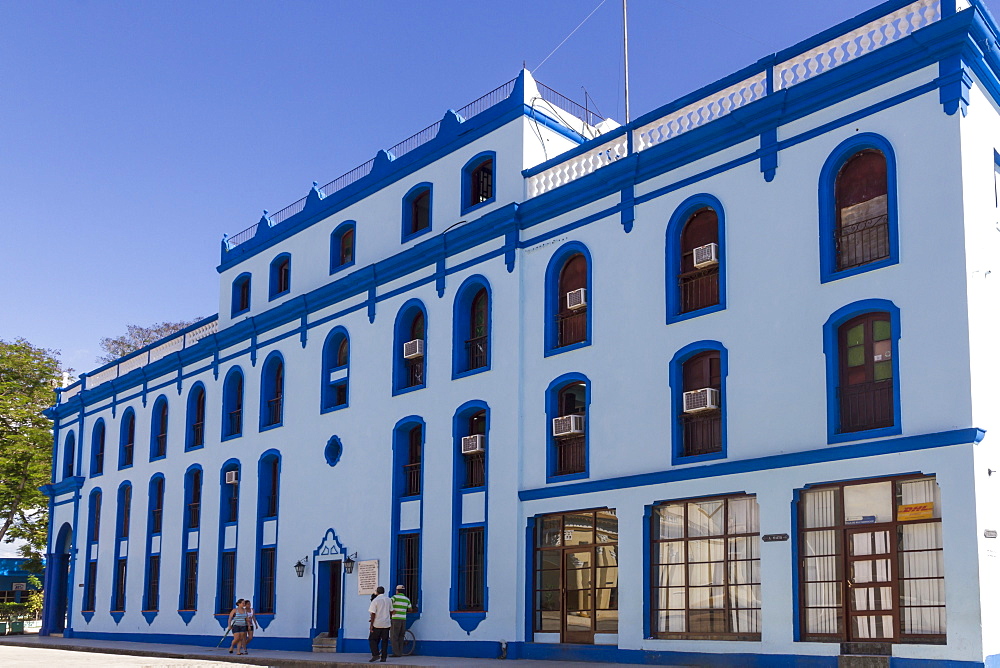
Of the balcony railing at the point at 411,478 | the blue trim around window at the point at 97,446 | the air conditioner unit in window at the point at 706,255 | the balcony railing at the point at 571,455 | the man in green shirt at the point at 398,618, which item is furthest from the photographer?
the blue trim around window at the point at 97,446

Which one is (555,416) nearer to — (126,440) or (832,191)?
(832,191)

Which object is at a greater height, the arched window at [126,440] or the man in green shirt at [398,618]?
the arched window at [126,440]

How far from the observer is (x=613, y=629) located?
68.3 feet

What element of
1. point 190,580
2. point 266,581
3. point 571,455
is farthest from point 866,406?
point 190,580

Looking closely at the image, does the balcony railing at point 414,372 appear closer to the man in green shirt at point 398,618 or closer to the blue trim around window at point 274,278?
the man in green shirt at point 398,618

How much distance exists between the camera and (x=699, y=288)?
810 inches

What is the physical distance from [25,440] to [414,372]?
27.7 meters

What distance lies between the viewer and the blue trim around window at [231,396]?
3331cm

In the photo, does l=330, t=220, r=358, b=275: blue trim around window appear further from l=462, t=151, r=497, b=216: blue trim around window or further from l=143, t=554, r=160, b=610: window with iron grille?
l=143, t=554, r=160, b=610: window with iron grille

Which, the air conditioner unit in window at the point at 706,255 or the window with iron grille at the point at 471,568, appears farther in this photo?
the window with iron grille at the point at 471,568

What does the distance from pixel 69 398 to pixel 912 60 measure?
120 ft

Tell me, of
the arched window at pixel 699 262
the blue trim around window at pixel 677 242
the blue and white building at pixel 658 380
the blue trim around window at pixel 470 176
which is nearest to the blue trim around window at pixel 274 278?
the blue and white building at pixel 658 380

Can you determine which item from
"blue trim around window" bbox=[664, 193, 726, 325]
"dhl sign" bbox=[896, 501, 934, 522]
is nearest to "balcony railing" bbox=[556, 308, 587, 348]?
"blue trim around window" bbox=[664, 193, 726, 325]

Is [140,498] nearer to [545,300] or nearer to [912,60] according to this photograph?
[545,300]
